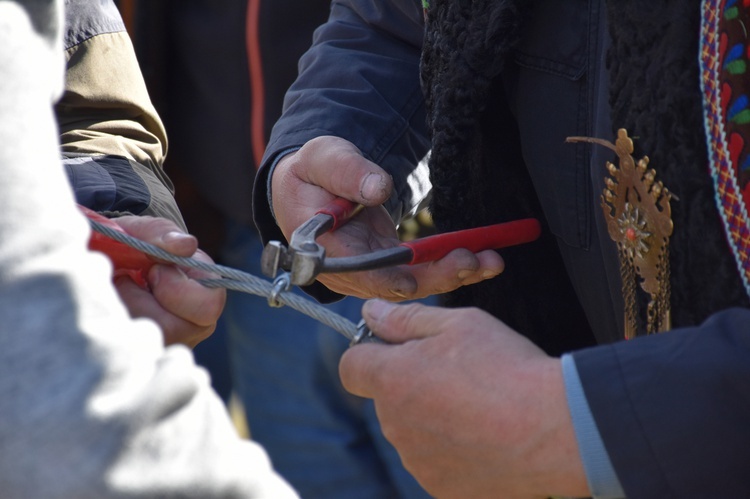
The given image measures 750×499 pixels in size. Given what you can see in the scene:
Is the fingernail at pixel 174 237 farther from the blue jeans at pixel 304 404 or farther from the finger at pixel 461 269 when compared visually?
the blue jeans at pixel 304 404

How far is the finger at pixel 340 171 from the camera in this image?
1.06 metres

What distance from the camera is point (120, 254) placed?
795 mm

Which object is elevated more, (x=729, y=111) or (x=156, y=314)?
(x=729, y=111)

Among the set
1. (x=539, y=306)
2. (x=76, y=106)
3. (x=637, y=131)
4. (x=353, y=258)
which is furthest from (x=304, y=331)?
(x=637, y=131)

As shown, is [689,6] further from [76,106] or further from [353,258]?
[76,106]

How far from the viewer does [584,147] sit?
2.95 feet

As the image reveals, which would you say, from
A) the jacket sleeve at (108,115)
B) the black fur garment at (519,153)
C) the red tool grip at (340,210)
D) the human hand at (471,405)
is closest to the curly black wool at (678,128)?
the black fur garment at (519,153)

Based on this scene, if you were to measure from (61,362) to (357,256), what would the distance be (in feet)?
1.51

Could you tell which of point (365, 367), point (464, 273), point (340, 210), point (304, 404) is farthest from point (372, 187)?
point (304, 404)

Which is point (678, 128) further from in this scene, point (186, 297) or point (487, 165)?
point (186, 297)

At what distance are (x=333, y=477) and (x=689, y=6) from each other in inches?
58.0

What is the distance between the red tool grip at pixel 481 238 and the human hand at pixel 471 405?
276 mm

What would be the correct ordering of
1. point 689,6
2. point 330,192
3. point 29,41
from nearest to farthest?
point 29,41 < point 689,6 < point 330,192

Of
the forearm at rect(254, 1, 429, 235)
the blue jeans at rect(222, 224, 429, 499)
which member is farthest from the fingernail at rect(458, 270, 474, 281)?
the blue jeans at rect(222, 224, 429, 499)
